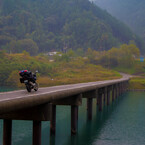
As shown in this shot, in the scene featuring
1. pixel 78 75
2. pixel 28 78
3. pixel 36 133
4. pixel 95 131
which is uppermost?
pixel 28 78

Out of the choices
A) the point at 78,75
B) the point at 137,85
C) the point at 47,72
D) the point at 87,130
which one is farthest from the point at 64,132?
the point at 47,72

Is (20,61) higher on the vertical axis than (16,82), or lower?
higher

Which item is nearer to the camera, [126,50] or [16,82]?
[16,82]

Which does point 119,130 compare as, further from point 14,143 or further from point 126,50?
point 126,50

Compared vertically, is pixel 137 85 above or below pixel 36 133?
below

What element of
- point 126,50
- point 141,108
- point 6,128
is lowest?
point 141,108

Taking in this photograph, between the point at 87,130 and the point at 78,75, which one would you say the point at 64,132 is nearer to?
the point at 87,130

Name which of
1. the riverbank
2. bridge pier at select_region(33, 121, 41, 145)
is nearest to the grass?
the riverbank

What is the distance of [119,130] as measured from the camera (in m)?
29.6

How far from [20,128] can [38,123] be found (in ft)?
44.1

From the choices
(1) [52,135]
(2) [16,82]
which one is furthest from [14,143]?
(2) [16,82]

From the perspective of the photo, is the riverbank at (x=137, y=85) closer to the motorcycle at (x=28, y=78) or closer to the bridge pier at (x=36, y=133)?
the motorcycle at (x=28, y=78)

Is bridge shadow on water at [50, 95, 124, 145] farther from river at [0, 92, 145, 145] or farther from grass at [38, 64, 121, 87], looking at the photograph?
grass at [38, 64, 121, 87]

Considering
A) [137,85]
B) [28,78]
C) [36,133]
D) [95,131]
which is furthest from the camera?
[137,85]
